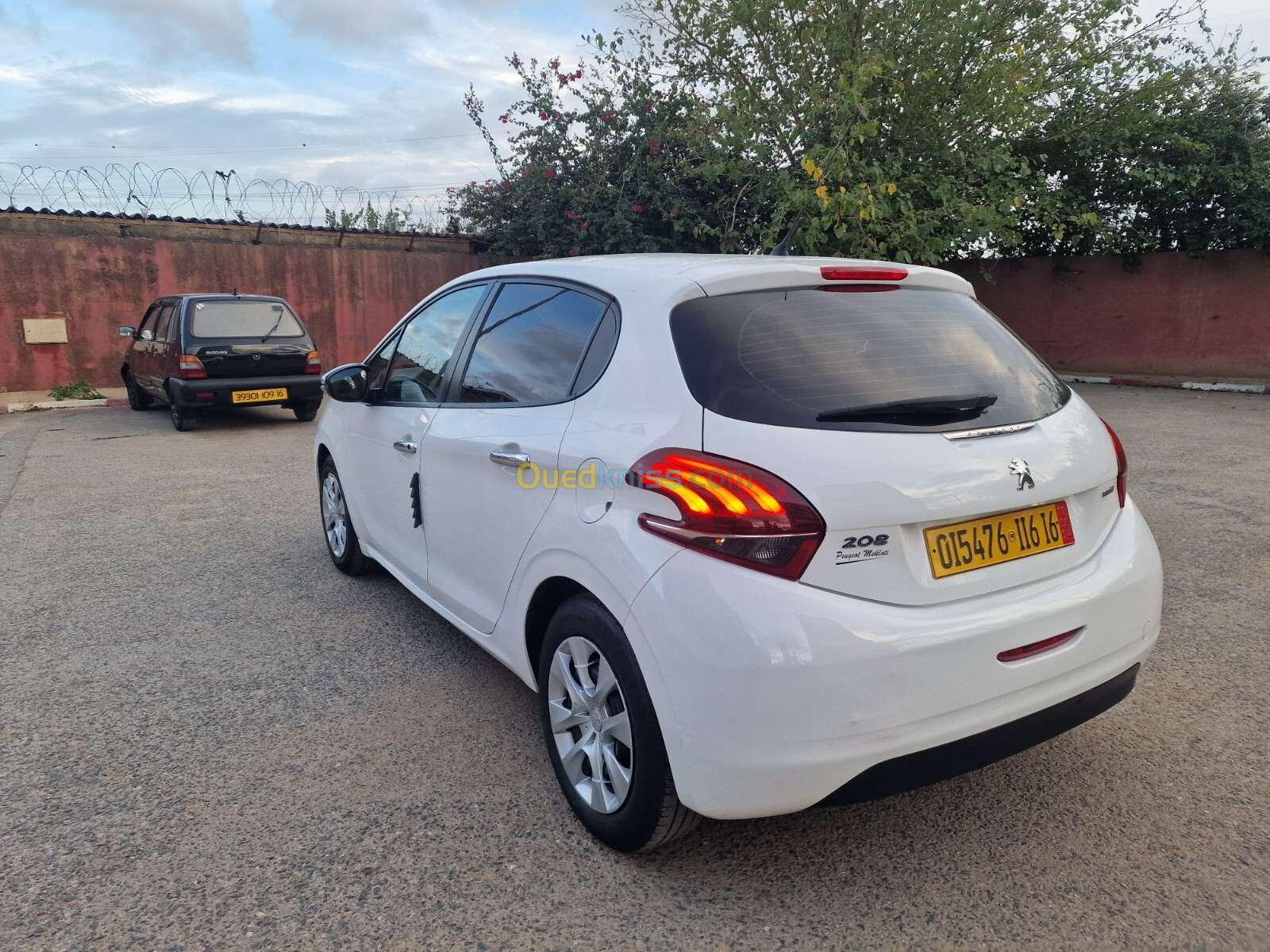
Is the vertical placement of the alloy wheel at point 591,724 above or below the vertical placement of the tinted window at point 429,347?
below

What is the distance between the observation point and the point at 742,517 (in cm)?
197

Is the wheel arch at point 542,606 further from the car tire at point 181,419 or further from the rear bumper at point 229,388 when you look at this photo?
the car tire at point 181,419

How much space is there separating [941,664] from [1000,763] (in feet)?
3.44

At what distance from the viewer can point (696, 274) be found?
2453 mm

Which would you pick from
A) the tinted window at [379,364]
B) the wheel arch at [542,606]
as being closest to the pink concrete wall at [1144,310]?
the tinted window at [379,364]

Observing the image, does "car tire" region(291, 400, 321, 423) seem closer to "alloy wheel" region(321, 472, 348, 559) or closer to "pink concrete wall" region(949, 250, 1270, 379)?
"alloy wheel" region(321, 472, 348, 559)

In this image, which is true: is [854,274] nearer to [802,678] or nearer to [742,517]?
[742,517]

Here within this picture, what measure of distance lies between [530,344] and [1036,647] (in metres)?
1.80

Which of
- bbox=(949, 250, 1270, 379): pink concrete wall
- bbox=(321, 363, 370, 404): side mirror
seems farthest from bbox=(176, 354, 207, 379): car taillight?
bbox=(949, 250, 1270, 379): pink concrete wall

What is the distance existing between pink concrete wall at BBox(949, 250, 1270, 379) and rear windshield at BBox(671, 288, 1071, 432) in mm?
14496

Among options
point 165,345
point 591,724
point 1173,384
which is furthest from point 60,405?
point 1173,384

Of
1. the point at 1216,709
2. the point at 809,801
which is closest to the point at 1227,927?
the point at 809,801

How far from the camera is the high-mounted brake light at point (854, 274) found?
8.25 feet

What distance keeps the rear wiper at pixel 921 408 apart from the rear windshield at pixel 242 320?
395 inches
